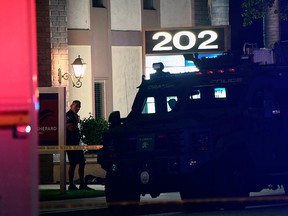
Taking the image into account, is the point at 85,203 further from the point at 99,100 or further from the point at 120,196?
the point at 99,100

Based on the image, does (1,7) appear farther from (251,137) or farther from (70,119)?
(70,119)

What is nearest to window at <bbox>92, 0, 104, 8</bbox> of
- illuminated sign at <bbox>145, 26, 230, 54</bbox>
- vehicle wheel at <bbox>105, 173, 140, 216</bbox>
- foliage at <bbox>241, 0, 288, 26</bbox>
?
illuminated sign at <bbox>145, 26, 230, 54</bbox>

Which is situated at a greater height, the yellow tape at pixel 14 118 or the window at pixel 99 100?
the yellow tape at pixel 14 118

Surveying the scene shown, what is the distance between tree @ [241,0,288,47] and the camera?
89.6ft

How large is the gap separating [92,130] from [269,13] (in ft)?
17.5

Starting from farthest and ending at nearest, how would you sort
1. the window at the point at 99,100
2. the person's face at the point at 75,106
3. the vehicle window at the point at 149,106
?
1. the window at the point at 99,100
2. the person's face at the point at 75,106
3. the vehicle window at the point at 149,106

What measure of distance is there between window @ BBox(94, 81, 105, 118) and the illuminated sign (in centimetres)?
163

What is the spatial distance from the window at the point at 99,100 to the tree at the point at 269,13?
188 inches

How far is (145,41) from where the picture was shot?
2956 centimetres

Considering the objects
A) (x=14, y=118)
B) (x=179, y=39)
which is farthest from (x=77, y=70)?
(x=14, y=118)

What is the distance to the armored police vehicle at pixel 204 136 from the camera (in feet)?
51.8

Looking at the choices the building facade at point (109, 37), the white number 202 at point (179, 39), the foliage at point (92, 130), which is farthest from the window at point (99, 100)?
the foliage at point (92, 130)

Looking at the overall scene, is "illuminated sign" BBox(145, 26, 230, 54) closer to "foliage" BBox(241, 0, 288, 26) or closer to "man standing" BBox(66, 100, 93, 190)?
"foliage" BBox(241, 0, 288, 26)

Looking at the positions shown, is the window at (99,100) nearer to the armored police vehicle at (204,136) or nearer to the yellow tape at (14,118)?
the armored police vehicle at (204,136)
